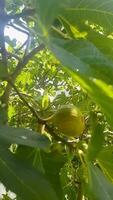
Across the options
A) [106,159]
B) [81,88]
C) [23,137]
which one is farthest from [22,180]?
[106,159]

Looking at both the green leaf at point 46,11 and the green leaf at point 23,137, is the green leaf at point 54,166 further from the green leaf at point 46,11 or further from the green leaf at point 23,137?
the green leaf at point 46,11

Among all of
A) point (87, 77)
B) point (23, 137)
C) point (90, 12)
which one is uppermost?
point (90, 12)

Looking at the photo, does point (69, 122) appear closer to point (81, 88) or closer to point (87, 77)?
point (81, 88)

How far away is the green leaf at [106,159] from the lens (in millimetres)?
1047

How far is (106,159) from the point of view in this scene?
105cm

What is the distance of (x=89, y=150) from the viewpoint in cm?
87

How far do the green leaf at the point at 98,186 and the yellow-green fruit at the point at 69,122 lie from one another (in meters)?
0.13

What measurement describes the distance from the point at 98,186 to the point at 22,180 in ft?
0.53

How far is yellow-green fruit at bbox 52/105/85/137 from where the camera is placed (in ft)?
3.38

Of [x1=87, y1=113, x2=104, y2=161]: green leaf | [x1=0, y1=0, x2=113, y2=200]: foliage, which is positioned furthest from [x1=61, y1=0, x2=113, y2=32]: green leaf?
[x1=87, y1=113, x2=104, y2=161]: green leaf

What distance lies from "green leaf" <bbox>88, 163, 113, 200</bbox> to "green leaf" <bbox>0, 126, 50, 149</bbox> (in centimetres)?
13

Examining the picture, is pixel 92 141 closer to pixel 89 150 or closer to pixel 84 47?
pixel 89 150

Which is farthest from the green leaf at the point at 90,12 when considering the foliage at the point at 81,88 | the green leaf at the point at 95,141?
the green leaf at the point at 95,141

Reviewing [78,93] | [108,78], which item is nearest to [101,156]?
[108,78]
